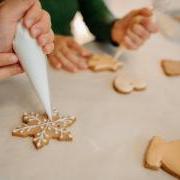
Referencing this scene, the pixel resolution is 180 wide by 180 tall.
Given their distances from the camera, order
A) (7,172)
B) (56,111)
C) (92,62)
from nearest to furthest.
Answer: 1. (7,172)
2. (56,111)
3. (92,62)

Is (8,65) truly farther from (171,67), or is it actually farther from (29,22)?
(171,67)

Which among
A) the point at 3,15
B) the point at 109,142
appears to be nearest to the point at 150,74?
the point at 109,142

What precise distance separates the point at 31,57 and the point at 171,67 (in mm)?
332

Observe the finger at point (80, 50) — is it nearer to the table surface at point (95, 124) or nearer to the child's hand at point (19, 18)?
the table surface at point (95, 124)

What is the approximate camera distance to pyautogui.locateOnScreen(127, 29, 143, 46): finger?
78 centimetres

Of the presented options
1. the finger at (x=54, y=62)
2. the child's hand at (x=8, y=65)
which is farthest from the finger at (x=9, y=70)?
the finger at (x=54, y=62)

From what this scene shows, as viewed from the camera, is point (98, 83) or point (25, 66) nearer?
point (25, 66)

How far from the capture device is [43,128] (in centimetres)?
57

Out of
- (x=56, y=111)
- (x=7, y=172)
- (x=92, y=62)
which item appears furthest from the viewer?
(x=92, y=62)

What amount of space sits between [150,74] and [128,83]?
0.08 m

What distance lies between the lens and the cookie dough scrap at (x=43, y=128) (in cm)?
55

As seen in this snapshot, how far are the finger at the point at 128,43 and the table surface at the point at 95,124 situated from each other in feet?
0.09

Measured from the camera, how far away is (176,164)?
517mm

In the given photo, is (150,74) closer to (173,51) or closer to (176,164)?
(173,51)
